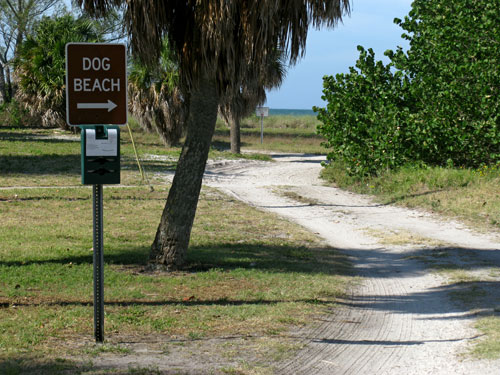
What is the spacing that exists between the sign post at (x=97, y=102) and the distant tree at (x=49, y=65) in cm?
3084

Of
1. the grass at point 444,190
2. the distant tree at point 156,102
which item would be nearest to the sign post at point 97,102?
the grass at point 444,190

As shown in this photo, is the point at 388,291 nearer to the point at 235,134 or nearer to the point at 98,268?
the point at 98,268

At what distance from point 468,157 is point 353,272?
34.7 ft

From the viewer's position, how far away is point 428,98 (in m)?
18.2

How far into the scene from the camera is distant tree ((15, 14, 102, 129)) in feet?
116

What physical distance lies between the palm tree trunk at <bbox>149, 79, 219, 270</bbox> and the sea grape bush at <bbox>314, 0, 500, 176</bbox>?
34.5ft

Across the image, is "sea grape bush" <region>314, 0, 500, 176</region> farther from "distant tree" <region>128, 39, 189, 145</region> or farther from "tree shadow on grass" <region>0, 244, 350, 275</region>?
"distant tree" <region>128, 39, 189, 145</region>

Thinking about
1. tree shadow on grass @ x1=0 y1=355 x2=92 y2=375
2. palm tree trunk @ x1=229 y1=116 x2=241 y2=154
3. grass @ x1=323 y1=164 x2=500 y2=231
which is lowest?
tree shadow on grass @ x1=0 y1=355 x2=92 y2=375

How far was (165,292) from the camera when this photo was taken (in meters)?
7.65

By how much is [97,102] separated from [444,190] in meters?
12.8

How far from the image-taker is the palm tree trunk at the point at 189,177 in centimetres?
866

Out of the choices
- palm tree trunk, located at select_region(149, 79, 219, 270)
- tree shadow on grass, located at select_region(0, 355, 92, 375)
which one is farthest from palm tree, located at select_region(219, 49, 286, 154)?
tree shadow on grass, located at select_region(0, 355, 92, 375)

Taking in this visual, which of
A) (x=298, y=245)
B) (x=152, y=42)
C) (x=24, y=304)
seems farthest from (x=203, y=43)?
(x=298, y=245)

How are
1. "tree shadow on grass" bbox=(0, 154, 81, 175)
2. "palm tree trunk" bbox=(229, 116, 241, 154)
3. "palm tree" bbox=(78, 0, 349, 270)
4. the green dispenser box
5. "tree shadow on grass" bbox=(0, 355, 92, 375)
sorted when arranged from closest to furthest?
"tree shadow on grass" bbox=(0, 355, 92, 375) < the green dispenser box < "palm tree" bbox=(78, 0, 349, 270) < "tree shadow on grass" bbox=(0, 154, 81, 175) < "palm tree trunk" bbox=(229, 116, 241, 154)
